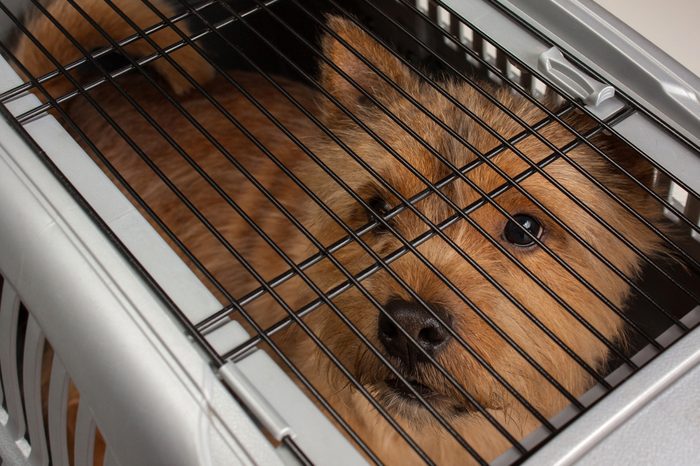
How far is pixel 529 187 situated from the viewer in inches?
43.9

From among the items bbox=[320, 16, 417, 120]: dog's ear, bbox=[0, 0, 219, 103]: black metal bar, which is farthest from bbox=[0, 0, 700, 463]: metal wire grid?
bbox=[320, 16, 417, 120]: dog's ear

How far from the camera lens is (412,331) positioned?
871 mm

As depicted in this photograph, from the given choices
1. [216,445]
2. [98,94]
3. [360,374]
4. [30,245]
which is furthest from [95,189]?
[98,94]

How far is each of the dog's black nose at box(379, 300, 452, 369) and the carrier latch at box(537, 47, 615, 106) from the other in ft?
0.99

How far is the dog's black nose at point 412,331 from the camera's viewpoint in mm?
870

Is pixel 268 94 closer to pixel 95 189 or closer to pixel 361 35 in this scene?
pixel 361 35

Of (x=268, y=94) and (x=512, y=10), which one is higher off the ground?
(x=268, y=94)

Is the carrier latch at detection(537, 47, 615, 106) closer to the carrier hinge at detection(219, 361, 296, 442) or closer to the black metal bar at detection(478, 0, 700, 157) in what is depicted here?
the black metal bar at detection(478, 0, 700, 157)

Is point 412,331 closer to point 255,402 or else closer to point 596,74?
point 255,402

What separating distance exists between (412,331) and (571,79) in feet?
1.16

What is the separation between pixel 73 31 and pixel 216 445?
2.86ft

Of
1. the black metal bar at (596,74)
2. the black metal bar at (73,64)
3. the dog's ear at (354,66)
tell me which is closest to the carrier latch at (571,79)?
the black metal bar at (596,74)

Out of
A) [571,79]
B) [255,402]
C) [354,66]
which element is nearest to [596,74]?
[571,79]

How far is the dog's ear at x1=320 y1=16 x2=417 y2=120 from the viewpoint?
111 cm
